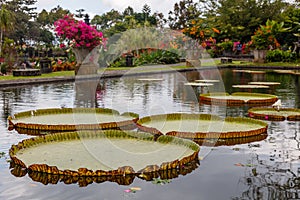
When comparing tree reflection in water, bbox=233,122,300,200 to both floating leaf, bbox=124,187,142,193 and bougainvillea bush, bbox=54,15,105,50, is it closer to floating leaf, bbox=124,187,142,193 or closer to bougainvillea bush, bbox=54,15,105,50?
floating leaf, bbox=124,187,142,193

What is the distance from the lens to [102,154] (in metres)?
6.05

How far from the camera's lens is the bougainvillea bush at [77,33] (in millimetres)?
20062

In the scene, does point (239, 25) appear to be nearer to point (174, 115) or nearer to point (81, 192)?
point (174, 115)

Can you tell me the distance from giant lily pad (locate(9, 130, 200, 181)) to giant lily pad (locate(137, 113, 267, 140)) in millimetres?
617

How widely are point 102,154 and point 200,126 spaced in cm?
256

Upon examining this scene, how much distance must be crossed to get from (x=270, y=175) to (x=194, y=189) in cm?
103

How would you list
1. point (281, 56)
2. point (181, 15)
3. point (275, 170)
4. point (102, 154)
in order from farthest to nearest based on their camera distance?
point (181, 15) < point (281, 56) < point (102, 154) < point (275, 170)

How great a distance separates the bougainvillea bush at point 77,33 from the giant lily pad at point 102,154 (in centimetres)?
1369

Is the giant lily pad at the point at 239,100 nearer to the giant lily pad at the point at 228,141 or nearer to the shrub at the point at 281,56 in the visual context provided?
the giant lily pad at the point at 228,141

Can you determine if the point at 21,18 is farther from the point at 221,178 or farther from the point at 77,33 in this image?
the point at 221,178

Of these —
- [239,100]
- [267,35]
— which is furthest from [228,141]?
[267,35]

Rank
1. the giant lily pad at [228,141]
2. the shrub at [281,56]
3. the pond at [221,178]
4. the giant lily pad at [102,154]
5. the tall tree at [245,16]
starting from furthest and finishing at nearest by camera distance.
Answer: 1. the tall tree at [245,16]
2. the shrub at [281,56]
3. the giant lily pad at [228,141]
4. the giant lily pad at [102,154]
5. the pond at [221,178]

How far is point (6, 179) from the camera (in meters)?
Answer: 5.29

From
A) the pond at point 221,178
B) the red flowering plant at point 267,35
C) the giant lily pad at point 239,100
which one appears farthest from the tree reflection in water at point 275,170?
the red flowering plant at point 267,35
